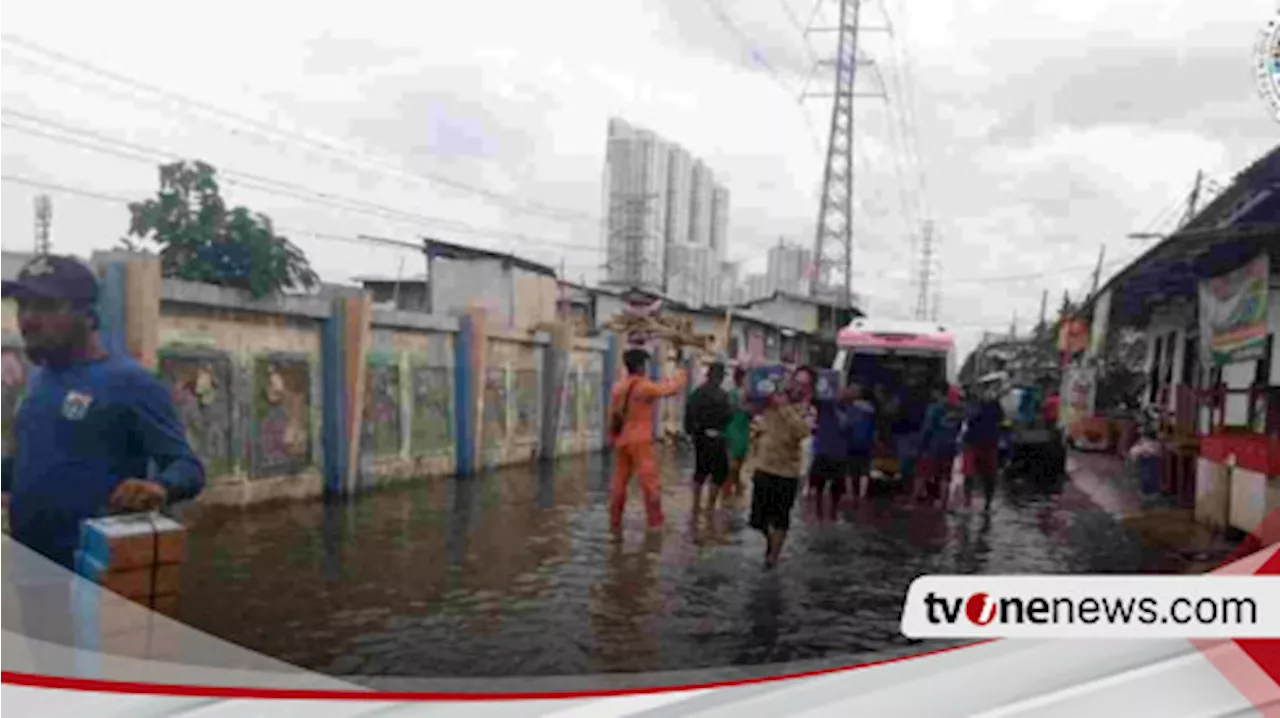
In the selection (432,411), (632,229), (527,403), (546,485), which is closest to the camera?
(632,229)

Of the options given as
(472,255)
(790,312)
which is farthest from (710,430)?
(472,255)

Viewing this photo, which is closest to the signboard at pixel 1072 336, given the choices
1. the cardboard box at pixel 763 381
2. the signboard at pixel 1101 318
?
the signboard at pixel 1101 318

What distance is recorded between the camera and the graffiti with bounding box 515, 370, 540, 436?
1995 millimetres

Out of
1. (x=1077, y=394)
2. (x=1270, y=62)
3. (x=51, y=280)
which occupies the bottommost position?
(x=1077, y=394)

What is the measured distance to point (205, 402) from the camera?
1.57 meters

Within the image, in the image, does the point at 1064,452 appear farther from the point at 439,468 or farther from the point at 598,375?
the point at 439,468

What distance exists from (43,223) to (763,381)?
47.5 inches

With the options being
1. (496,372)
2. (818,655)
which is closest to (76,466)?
(496,372)

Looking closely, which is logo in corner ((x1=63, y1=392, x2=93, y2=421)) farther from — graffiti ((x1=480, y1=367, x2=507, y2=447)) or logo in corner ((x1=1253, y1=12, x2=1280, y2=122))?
logo in corner ((x1=1253, y1=12, x2=1280, y2=122))

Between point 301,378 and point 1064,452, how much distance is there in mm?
1349

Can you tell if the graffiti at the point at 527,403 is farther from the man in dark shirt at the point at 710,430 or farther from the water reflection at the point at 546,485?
the man in dark shirt at the point at 710,430

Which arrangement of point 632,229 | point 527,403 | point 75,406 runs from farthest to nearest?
point 527,403 → point 632,229 → point 75,406

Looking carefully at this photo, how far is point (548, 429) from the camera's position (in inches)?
82.5

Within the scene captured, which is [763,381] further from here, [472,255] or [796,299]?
[472,255]
